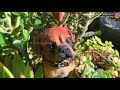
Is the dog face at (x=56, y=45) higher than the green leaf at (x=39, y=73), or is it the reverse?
the dog face at (x=56, y=45)

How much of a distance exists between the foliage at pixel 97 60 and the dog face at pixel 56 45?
7 cm

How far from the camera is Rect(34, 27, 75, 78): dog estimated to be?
59.2 inches

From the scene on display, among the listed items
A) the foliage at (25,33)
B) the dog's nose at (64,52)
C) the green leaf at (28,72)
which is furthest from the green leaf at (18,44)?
the dog's nose at (64,52)

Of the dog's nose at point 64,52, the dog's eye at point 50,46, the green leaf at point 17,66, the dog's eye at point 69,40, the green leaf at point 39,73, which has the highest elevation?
the dog's eye at point 69,40

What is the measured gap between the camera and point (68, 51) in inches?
59.9

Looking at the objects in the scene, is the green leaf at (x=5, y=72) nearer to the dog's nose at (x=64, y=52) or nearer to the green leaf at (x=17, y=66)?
the green leaf at (x=17, y=66)

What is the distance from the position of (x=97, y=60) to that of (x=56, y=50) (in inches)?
9.9

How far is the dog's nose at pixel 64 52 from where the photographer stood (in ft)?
4.93

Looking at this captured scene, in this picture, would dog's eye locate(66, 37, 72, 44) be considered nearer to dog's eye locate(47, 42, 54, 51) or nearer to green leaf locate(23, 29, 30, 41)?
dog's eye locate(47, 42, 54, 51)

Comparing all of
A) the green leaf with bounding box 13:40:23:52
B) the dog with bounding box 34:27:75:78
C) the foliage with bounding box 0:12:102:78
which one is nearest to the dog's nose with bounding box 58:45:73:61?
the dog with bounding box 34:27:75:78
